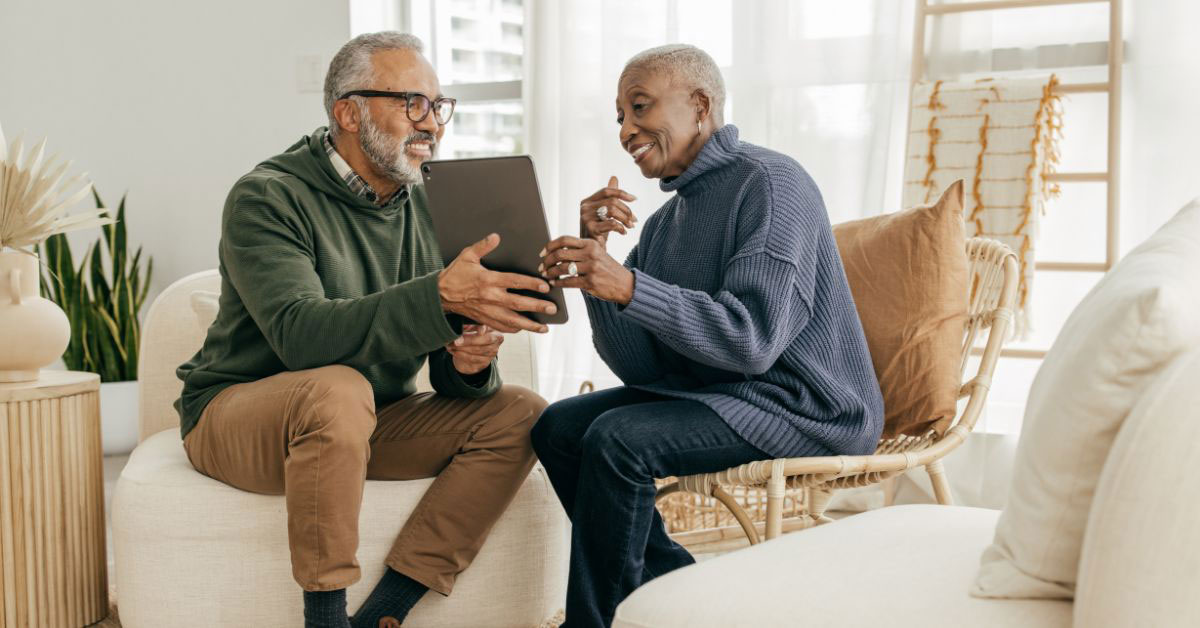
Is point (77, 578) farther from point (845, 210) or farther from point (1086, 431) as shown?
point (845, 210)

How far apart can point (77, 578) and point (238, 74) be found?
7.53ft

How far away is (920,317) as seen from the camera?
1.90m

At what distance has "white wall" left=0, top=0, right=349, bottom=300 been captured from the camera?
3814 mm

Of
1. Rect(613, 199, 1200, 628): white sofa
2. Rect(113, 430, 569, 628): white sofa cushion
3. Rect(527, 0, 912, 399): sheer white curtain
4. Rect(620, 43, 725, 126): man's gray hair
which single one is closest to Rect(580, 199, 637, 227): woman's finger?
Rect(620, 43, 725, 126): man's gray hair

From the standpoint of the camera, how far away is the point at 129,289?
3744 mm

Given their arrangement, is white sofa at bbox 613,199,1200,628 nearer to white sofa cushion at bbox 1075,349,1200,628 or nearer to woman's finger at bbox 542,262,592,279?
white sofa cushion at bbox 1075,349,1200,628

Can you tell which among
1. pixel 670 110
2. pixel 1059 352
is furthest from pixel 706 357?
pixel 1059 352

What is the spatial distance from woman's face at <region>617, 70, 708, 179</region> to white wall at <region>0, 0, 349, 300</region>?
2233 millimetres

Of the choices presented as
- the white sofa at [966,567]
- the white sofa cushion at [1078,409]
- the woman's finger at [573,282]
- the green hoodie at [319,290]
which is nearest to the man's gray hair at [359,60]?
the green hoodie at [319,290]

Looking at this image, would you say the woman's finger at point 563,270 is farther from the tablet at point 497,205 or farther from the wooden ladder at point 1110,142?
the wooden ladder at point 1110,142

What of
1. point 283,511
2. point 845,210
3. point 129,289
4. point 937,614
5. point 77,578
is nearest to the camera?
point 937,614

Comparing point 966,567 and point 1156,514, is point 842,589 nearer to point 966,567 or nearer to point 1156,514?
point 966,567

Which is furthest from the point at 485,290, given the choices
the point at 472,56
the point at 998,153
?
the point at 472,56

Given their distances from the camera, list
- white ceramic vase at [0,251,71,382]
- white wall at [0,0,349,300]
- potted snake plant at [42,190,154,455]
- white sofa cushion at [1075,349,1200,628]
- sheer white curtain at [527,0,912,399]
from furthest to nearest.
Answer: white wall at [0,0,349,300] → potted snake plant at [42,190,154,455] → sheer white curtain at [527,0,912,399] → white ceramic vase at [0,251,71,382] → white sofa cushion at [1075,349,1200,628]
